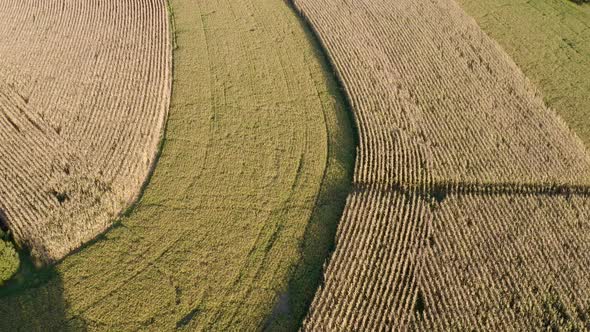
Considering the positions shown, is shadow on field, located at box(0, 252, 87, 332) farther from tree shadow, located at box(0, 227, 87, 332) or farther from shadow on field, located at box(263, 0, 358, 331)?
shadow on field, located at box(263, 0, 358, 331)

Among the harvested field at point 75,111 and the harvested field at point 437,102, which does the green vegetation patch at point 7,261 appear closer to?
the harvested field at point 75,111

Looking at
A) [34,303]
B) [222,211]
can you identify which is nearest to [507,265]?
[222,211]

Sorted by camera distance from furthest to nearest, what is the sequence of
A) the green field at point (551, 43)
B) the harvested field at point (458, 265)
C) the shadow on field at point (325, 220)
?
1. the green field at point (551, 43)
2. the shadow on field at point (325, 220)
3. the harvested field at point (458, 265)

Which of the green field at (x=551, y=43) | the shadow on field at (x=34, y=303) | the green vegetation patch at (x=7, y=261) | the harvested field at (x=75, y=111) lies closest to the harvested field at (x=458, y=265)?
the green field at (x=551, y=43)

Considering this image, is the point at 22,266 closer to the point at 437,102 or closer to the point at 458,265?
the point at 458,265

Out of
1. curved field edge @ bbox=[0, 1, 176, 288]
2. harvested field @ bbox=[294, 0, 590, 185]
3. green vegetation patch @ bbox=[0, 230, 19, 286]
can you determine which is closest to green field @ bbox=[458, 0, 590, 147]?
harvested field @ bbox=[294, 0, 590, 185]

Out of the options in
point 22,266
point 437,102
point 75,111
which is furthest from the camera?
point 437,102

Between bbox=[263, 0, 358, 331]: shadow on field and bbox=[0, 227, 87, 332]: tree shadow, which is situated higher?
bbox=[263, 0, 358, 331]: shadow on field
